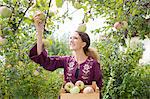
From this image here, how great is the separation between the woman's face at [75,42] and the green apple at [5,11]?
33 cm

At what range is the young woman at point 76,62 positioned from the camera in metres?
1.49

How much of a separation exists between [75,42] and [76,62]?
9cm

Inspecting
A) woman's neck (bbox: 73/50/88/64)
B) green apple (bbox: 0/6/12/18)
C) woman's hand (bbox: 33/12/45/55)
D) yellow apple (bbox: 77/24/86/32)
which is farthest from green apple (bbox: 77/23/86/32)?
green apple (bbox: 0/6/12/18)

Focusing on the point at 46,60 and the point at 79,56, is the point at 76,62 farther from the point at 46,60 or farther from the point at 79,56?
the point at 46,60

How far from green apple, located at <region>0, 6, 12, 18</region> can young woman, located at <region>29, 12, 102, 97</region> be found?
19 cm

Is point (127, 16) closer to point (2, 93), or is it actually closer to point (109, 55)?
point (109, 55)

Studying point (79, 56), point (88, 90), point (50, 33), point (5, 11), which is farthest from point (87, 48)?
point (5, 11)

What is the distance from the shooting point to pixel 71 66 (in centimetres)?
155

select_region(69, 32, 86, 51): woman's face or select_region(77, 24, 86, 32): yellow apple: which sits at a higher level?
select_region(77, 24, 86, 32): yellow apple

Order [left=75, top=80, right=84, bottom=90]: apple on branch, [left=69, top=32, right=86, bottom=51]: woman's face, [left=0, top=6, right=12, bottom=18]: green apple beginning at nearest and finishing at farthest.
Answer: [left=0, top=6, right=12, bottom=18]: green apple < [left=75, top=80, right=84, bottom=90]: apple on branch < [left=69, top=32, right=86, bottom=51]: woman's face

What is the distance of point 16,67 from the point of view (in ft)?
5.90

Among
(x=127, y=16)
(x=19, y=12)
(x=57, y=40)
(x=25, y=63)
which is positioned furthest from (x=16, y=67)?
(x=57, y=40)

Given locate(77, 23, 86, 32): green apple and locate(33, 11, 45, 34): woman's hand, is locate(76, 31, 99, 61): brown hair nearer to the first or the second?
locate(77, 23, 86, 32): green apple

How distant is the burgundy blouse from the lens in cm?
150
